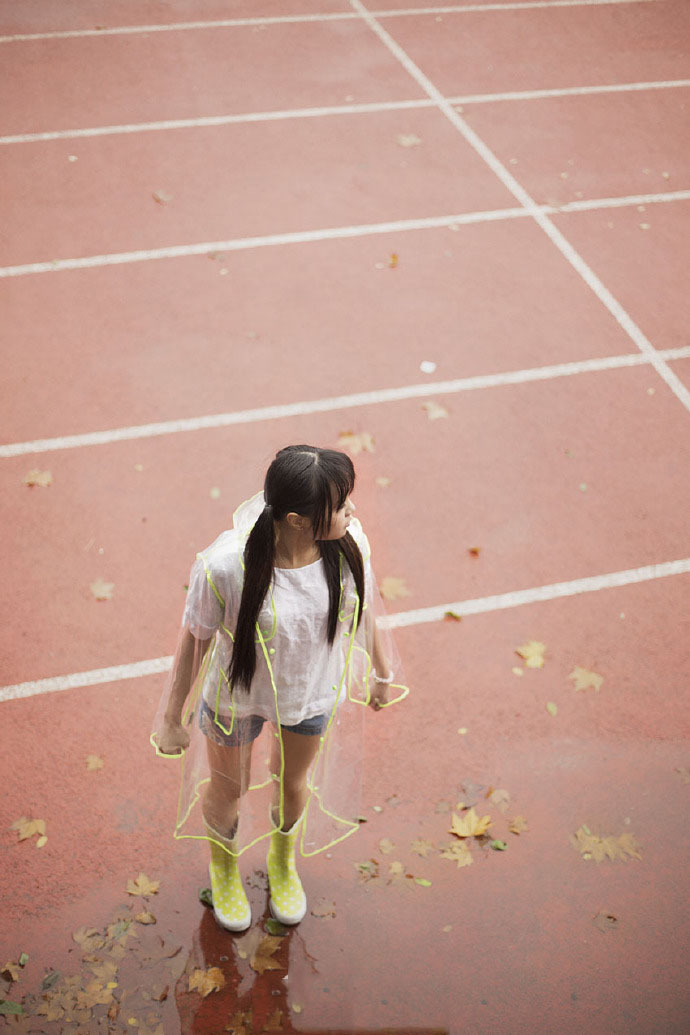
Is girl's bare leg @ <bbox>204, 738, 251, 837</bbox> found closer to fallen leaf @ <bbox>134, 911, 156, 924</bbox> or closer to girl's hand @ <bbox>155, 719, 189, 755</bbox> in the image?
girl's hand @ <bbox>155, 719, 189, 755</bbox>

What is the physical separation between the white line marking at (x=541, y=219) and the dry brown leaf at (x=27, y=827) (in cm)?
524

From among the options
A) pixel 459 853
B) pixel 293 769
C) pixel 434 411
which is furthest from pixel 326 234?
pixel 293 769

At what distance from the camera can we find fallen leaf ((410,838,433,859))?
4363mm

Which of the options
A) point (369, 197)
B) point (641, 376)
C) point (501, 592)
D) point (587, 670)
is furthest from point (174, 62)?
point (587, 670)

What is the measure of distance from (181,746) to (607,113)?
9347 millimetres

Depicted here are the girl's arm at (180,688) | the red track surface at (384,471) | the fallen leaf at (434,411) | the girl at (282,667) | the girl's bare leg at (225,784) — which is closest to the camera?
the girl at (282,667)

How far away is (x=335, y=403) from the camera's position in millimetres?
6684

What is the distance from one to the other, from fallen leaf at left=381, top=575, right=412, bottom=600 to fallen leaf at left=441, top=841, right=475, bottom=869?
1.56 metres

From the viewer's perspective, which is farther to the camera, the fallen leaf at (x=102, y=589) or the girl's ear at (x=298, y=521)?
the fallen leaf at (x=102, y=589)

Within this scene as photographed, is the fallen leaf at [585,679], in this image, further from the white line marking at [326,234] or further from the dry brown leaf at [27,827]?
the white line marking at [326,234]

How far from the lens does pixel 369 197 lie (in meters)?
8.76

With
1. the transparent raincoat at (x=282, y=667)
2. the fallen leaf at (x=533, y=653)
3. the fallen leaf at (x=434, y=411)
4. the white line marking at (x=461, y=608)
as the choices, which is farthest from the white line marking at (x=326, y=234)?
the transparent raincoat at (x=282, y=667)

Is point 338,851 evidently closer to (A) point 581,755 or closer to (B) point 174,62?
(A) point 581,755

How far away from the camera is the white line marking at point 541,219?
23.6ft
